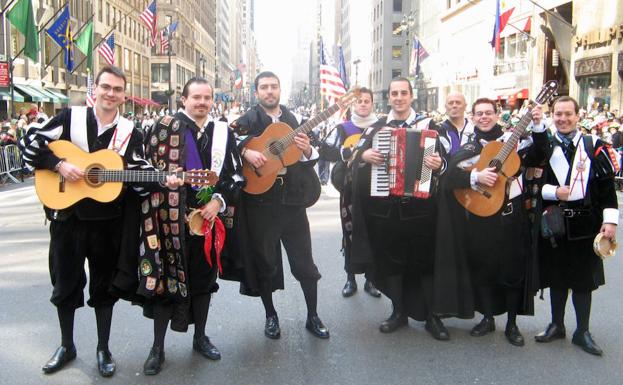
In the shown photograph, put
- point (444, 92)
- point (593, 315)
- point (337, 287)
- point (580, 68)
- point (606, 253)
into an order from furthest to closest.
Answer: point (444, 92) < point (580, 68) < point (337, 287) < point (593, 315) < point (606, 253)

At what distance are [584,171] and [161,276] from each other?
3.33m

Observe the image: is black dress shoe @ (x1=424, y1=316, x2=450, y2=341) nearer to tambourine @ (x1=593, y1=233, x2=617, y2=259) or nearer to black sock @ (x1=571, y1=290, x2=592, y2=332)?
black sock @ (x1=571, y1=290, x2=592, y2=332)

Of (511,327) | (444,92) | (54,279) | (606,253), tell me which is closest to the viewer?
(54,279)

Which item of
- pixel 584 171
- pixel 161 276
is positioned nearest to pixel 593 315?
pixel 584 171

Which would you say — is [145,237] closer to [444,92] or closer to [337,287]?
[337,287]

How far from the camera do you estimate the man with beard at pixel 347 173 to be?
546 centimetres

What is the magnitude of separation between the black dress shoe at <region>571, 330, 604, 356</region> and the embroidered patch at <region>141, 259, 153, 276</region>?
342 centimetres

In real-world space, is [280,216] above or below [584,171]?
below

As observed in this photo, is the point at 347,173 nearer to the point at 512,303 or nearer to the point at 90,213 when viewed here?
the point at 512,303

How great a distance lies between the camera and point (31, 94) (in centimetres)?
3416

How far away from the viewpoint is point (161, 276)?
4262 millimetres

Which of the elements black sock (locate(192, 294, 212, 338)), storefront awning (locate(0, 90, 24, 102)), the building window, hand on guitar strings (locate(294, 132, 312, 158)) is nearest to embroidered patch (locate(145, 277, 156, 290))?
black sock (locate(192, 294, 212, 338))

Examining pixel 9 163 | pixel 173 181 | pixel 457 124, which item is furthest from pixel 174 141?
pixel 9 163

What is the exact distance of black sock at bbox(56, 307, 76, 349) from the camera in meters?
4.27
